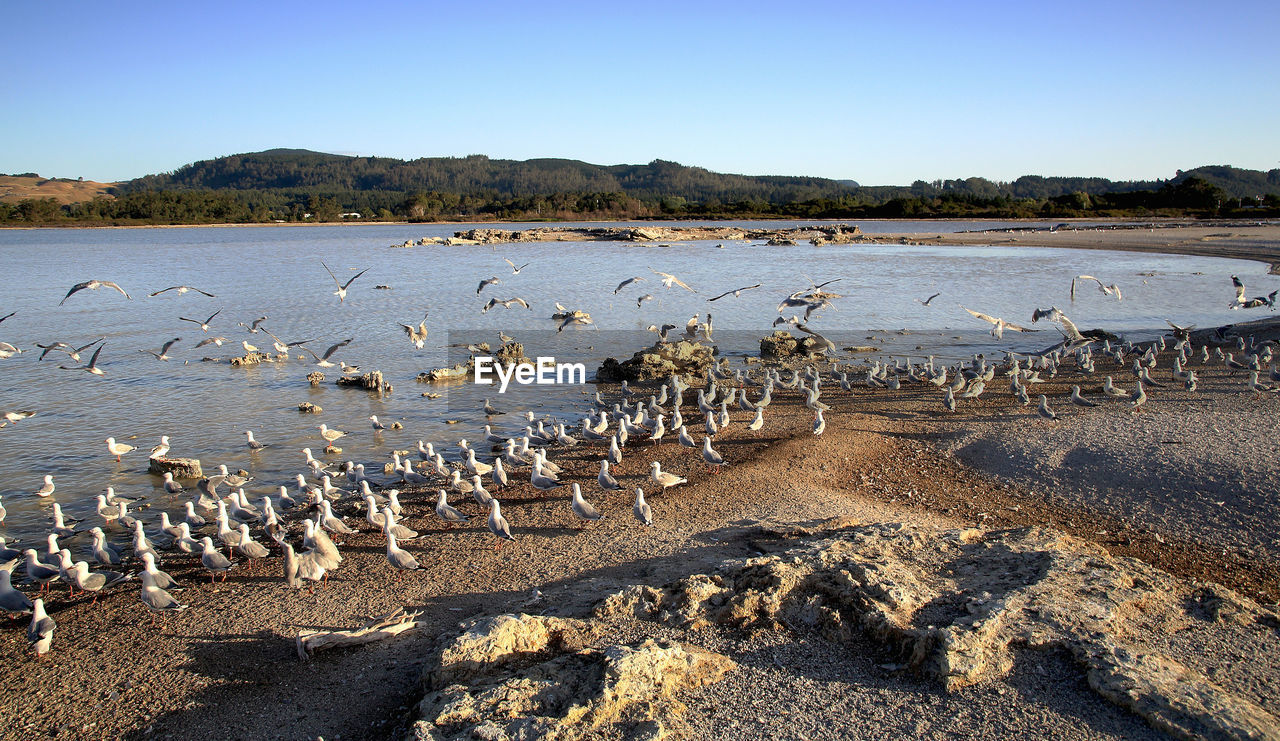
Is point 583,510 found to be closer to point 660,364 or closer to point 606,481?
point 606,481

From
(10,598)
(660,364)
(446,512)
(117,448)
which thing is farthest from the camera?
(660,364)

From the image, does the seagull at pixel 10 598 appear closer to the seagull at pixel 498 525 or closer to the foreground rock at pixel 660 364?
the seagull at pixel 498 525

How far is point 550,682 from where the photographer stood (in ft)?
16.3

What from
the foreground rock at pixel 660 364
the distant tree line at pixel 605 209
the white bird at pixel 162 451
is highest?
the distant tree line at pixel 605 209

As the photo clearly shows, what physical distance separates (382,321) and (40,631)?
21547mm

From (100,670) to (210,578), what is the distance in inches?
68.5

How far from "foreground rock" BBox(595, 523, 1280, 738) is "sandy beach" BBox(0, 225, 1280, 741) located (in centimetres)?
2

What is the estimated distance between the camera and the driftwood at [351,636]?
19.6 feet

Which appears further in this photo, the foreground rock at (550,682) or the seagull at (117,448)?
the seagull at (117,448)

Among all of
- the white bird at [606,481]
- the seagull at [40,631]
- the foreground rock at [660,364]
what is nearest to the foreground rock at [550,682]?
the seagull at [40,631]

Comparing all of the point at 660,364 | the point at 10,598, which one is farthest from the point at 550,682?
the point at 660,364

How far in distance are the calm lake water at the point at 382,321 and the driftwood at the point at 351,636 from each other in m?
4.56

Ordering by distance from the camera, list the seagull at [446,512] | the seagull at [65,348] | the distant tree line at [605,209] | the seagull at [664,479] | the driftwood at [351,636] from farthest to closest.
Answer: the distant tree line at [605,209]
the seagull at [65,348]
the seagull at [664,479]
the seagull at [446,512]
the driftwood at [351,636]

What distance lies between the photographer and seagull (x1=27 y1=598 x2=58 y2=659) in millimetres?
6309
